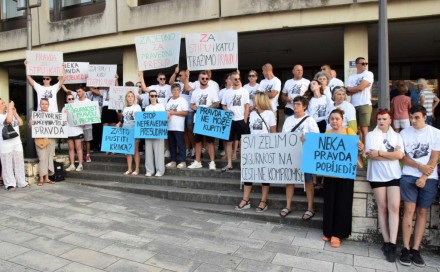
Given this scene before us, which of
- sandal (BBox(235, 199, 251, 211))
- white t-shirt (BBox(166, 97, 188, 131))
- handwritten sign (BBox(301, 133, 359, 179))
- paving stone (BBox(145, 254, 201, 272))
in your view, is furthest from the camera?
white t-shirt (BBox(166, 97, 188, 131))

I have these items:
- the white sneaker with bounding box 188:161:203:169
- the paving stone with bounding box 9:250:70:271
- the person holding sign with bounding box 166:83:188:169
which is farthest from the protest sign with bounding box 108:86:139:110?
the paving stone with bounding box 9:250:70:271

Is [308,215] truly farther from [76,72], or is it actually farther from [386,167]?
[76,72]

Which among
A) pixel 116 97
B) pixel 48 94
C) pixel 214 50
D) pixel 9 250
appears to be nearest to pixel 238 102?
pixel 214 50

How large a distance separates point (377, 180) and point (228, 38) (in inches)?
169

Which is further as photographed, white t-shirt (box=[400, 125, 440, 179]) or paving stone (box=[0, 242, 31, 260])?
white t-shirt (box=[400, 125, 440, 179])

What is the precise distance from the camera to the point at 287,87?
7559mm

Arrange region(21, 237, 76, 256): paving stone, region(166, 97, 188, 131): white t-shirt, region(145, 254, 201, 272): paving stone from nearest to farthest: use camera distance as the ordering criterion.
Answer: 1. region(145, 254, 201, 272): paving stone
2. region(21, 237, 76, 256): paving stone
3. region(166, 97, 188, 131): white t-shirt

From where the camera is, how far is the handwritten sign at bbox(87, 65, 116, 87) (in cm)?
980

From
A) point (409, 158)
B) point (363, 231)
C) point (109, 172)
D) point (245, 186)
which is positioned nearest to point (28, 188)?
point (109, 172)

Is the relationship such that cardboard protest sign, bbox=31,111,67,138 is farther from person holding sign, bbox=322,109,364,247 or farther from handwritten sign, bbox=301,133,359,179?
person holding sign, bbox=322,109,364,247

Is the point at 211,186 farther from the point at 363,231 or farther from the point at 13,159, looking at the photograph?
the point at 13,159

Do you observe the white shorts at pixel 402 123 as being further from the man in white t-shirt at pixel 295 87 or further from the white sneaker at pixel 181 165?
the white sneaker at pixel 181 165

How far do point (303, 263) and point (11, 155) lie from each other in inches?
242

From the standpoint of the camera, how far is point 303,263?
4.58m
